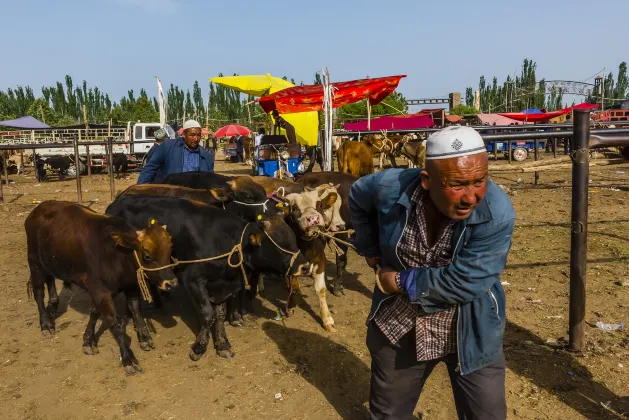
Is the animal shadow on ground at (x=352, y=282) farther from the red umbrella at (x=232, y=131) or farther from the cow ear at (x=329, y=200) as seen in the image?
the red umbrella at (x=232, y=131)

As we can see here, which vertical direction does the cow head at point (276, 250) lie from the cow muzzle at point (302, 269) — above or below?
above

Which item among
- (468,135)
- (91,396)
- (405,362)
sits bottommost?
(91,396)

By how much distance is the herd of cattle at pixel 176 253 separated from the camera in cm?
466

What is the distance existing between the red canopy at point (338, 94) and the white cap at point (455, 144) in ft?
29.2

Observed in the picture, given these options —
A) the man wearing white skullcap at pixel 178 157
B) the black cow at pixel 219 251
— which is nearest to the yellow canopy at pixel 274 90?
the man wearing white skullcap at pixel 178 157

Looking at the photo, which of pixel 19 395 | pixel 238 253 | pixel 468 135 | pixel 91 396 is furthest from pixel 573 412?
pixel 19 395

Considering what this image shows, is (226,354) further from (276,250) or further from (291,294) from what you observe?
(276,250)

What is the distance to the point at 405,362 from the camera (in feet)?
8.40

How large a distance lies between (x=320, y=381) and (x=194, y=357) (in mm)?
1249

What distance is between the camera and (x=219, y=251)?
5000 mm

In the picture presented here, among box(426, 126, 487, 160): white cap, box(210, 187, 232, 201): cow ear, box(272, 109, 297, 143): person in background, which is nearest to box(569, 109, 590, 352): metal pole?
box(426, 126, 487, 160): white cap

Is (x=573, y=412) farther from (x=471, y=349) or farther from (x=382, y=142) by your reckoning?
(x=382, y=142)

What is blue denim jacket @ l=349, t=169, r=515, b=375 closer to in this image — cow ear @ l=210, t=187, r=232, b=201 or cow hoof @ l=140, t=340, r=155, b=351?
cow hoof @ l=140, t=340, r=155, b=351

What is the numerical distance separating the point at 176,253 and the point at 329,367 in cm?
188
